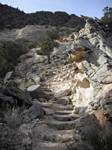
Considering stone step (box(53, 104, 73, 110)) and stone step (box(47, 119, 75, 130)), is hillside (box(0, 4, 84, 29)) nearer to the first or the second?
stone step (box(53, 104, 73, 110))

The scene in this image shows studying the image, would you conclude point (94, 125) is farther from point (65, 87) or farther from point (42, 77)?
point (42, 77)

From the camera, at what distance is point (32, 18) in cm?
5625

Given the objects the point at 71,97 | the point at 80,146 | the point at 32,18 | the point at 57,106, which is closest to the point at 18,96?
the point at 57,106

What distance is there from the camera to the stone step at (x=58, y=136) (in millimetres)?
8995

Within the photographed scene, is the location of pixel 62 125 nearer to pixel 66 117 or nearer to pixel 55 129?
pixel 55 129

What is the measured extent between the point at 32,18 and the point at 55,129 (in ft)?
156

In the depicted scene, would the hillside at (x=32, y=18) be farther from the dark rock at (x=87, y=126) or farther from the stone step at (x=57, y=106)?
the dark rock at (x=87, y=126)

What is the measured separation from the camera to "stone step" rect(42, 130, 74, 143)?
354 inches

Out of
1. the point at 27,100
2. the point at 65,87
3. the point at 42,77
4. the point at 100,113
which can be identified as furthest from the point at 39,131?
the point at 42,77

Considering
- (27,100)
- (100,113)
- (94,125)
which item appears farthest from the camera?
(27,100)

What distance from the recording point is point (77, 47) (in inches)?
615

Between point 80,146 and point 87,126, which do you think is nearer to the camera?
point 80,146

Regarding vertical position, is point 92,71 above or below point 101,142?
above

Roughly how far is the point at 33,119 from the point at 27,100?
1694mm
